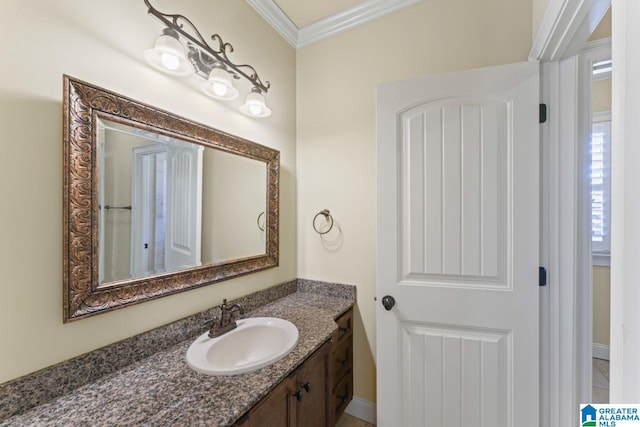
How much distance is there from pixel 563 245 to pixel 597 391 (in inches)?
73.2

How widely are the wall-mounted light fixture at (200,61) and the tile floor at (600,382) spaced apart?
10.1 ft

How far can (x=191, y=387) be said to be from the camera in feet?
2.89

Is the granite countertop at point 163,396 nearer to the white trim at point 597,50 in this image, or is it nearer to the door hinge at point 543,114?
the door hinge at point 543,114

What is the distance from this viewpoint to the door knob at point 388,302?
4.57 ft

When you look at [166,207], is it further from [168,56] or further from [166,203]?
[168,56]

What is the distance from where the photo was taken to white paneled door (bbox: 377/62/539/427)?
1211 millimetres

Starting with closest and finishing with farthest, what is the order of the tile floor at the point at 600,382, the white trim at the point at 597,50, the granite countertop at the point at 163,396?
the granite countertop at the point at 163,396 < the white trim at the point at 597,50 < the tile floor at the point at 600,382

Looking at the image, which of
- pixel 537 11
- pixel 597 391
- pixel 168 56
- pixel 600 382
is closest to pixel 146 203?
pixel 168 56

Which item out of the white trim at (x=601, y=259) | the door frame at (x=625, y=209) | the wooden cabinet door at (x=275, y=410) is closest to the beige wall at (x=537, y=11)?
the door frame at (x=625, y=209)

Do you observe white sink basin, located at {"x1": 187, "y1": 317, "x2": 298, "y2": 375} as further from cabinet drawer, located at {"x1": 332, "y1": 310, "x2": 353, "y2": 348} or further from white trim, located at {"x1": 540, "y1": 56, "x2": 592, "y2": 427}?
white trim, located at {"x1": 540, "y1": 56, "x2": 592, "y2": 427}

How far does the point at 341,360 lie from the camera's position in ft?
5.38

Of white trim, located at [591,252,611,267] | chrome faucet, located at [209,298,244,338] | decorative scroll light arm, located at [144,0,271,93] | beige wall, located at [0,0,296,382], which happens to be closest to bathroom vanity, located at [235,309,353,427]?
chrome faucet, located at [209,298,244,338]

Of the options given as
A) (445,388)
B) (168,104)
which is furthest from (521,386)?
(168,104)

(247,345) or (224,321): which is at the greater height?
(224,321)
